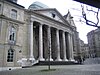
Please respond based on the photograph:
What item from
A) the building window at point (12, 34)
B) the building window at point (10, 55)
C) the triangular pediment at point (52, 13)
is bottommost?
the building window at point (10, 55)

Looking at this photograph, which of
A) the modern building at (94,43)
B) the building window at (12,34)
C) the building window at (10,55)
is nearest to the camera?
the building window at (10,55)

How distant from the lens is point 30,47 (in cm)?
3459

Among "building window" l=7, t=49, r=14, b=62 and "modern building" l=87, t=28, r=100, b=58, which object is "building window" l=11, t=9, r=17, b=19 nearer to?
"building window" l=7, t=49, r=14, b=62

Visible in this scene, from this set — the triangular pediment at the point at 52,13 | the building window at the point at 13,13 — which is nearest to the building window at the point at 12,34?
the building window at the point at 13,13

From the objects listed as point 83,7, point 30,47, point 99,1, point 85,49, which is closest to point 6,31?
point 30,47

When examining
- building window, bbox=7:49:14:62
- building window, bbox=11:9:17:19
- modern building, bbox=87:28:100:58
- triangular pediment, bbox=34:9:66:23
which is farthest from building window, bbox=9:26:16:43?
modern building, bbox=87:28:100:58

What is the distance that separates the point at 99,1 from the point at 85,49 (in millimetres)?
91783

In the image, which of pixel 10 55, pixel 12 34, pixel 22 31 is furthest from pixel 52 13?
pixel 10 55

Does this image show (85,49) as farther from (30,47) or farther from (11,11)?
(11,11)

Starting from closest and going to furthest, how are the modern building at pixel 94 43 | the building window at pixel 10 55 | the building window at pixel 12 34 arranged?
the building window at pixel 10 55
the building window at pixel 12 34
the modern building at pixel 94 43

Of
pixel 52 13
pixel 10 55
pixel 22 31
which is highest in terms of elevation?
pixel 52 13

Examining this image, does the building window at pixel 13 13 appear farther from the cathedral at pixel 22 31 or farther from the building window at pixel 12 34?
the building window at pixel 12 34

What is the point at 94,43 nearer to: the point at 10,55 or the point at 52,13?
the point at 52,13

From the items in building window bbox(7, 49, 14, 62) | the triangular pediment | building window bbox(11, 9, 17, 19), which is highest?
the triangular pediment
